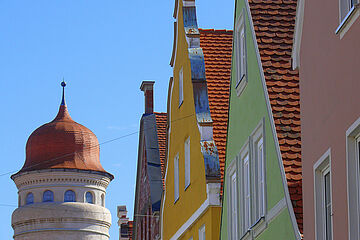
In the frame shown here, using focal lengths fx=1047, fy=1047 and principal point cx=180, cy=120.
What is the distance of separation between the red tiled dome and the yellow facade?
2474 inches

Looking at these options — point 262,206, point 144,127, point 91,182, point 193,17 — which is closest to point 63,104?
point 91,182

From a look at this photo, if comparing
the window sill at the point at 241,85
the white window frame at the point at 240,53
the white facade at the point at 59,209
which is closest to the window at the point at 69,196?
the white facade at the point at 59,209

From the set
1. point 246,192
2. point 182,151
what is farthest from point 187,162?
point 246,192

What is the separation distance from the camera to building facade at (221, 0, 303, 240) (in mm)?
10125

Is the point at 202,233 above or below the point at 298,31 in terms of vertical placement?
below

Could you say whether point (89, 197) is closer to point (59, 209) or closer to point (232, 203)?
point (59, 209)

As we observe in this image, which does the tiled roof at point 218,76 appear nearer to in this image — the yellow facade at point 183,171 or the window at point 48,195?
the yellow facade at point 183,171

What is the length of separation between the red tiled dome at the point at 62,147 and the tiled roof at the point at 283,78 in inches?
2719

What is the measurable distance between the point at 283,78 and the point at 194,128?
455 centimetres

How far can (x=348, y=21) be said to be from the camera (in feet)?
25.4

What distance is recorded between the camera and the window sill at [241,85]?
1202cm

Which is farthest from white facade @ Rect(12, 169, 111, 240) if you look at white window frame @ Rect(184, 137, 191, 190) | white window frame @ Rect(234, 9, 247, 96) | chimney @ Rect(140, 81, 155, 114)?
white window frame @ Rect(234, 9, 247, 96)

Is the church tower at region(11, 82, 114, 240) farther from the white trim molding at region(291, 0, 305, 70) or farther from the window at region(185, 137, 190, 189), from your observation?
the white trim molding at region(291, 0, 305, 70)

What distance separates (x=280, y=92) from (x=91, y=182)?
70.7 metres
